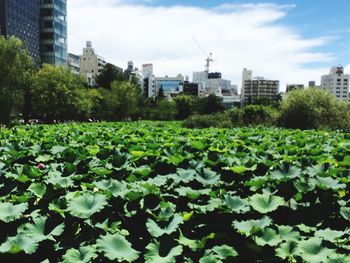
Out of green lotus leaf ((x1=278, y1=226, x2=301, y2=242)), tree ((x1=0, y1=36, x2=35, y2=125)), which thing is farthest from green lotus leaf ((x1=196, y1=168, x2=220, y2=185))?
tree ((x1=0, y1=36, x2=35, y2=125))

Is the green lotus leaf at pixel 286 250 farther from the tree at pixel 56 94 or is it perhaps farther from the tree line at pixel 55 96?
the tree at pixel 56 94

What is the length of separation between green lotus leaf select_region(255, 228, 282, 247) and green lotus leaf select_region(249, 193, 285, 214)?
1.53 ft

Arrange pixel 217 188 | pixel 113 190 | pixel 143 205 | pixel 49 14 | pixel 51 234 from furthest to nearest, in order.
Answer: pixel 49 14, pixel 217 188, pixel 113 190, pixel 143 205, pixel 51 234

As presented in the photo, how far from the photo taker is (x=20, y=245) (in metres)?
3.29

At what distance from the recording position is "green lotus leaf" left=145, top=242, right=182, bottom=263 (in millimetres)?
3081

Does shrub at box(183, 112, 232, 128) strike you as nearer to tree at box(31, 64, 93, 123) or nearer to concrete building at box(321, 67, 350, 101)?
tree at box(31, 64, 93, 123)

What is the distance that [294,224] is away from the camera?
4219mm

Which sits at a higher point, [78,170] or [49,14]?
[49,14]

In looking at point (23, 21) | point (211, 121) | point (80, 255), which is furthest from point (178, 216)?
point (23, 21)

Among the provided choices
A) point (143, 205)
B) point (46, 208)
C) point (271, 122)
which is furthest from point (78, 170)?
point (271, 122)

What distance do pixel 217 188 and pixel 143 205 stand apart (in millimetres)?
1404

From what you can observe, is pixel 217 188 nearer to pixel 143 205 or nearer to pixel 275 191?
pixel 275 191

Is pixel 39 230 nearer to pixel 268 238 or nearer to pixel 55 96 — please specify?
pixel 268 238

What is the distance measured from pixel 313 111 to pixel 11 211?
1137 inches
